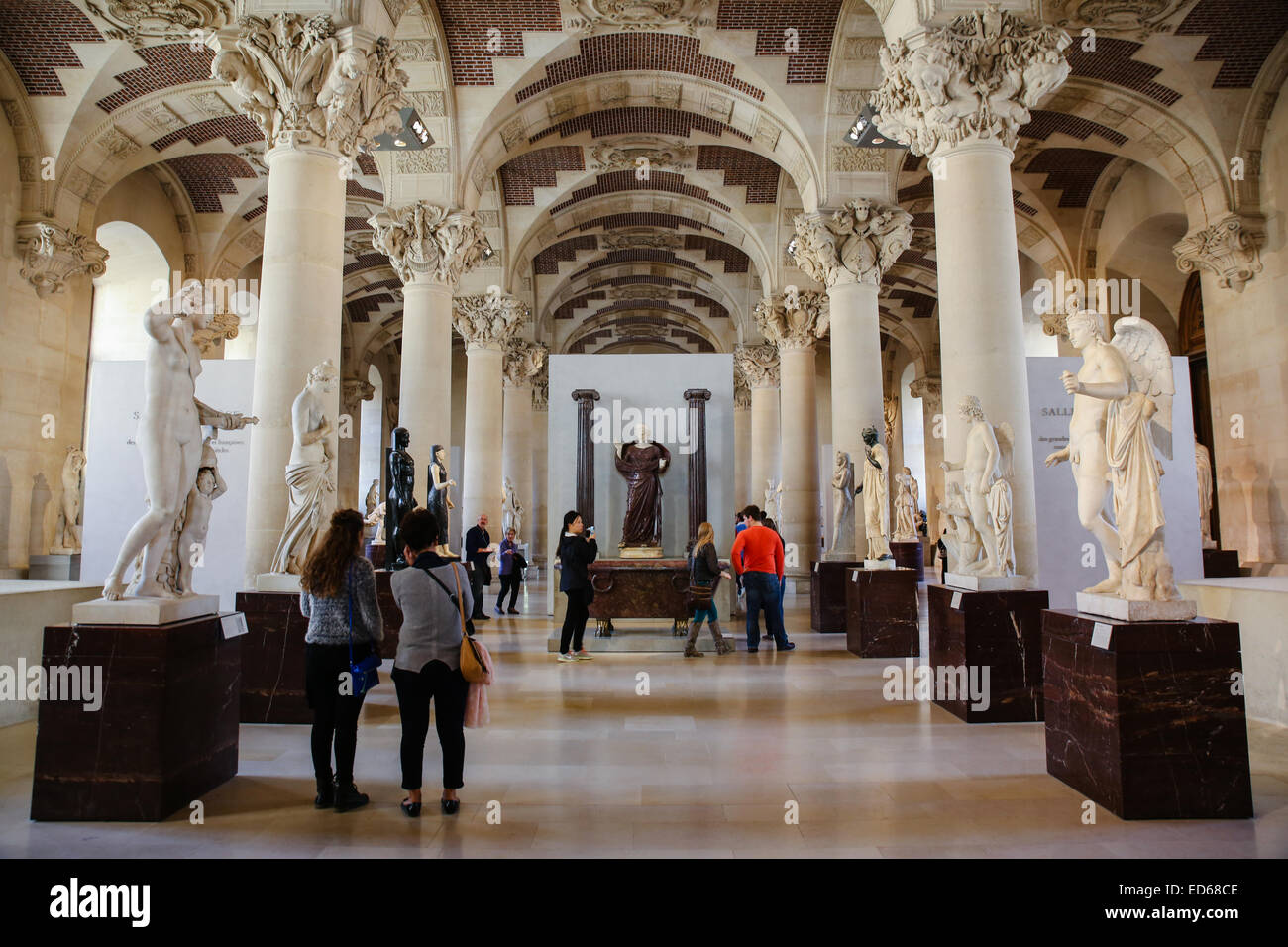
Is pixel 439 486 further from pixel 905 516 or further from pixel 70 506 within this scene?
pixel 70 506

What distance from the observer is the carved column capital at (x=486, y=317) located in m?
16.5

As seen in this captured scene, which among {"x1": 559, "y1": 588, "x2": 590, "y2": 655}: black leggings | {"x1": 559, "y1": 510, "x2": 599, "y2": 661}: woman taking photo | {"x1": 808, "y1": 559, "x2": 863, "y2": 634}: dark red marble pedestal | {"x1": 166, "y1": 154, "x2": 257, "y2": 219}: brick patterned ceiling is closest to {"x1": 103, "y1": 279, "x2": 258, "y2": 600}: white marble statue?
Result: {"x1": 559, "y1": 510, "x2": 599, "y2": 661}: woman taking photo

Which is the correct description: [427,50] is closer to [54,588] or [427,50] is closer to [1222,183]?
[54,588]

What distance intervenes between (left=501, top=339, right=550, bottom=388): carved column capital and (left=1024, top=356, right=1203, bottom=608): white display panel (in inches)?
627

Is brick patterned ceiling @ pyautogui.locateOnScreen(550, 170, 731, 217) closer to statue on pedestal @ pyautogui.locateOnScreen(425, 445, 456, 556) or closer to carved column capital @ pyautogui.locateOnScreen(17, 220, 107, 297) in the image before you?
carved column capital @ pyautogui.locateOnScreen(17, 220, 107, 297)

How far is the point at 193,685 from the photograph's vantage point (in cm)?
379

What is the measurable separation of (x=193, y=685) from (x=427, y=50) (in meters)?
10.6

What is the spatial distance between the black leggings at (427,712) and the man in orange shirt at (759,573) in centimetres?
510

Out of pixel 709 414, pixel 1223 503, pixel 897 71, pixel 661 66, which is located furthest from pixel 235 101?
pixel 1223 503

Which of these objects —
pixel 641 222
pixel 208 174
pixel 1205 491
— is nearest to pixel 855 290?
pixel 1205 491

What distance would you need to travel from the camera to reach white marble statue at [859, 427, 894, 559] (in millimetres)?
9750

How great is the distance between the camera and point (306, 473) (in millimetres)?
5676

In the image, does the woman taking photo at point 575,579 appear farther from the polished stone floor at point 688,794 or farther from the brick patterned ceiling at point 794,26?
the brick patterned ceiling at point 794,26

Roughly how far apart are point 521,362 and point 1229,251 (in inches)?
640
